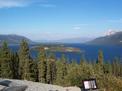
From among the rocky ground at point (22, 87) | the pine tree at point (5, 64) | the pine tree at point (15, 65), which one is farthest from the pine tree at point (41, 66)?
the rocky ground at point (22, 87)

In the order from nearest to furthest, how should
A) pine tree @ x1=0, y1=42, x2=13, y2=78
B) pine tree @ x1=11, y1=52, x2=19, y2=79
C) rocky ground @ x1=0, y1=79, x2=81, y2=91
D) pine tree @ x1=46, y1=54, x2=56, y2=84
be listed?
rocky ground @ x1=0, y1=79, x2=81, y2=91
pine tree @ x1=0, y1=42, x2=13, y2=78
pine tree @ x1=11, y1=52, x2=19, y2=79
pine tree @ x1=46, y1=54, x2=56, y2=84

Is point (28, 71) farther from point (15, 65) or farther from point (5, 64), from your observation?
point (15, 65)

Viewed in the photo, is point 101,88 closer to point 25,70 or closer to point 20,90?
point 20,90

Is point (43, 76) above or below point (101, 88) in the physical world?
below

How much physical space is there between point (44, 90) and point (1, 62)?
1311 inches

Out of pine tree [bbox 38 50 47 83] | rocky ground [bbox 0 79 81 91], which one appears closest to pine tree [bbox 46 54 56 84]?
pine tree [bbox 38 50 47 83]

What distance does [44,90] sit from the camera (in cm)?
2130

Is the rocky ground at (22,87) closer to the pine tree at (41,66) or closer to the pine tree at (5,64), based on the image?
the pine tree at (5,64)

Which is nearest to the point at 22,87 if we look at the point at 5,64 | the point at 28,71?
the point at 5,64

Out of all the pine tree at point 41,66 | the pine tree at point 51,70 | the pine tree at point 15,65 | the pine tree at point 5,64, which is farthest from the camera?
the pine tree at point 51,70

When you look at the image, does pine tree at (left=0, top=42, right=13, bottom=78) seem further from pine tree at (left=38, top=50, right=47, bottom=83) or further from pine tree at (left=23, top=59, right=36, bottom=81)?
pine tree at (left=38, top=50, right=47, bottom=83)

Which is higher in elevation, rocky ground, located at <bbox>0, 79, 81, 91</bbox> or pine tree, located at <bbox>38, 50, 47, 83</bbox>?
rocky ground, located at <bbox>0, 79, 81, 91</bbox>

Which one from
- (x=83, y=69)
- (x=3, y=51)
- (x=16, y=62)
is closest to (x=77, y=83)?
(x=83, y=69)

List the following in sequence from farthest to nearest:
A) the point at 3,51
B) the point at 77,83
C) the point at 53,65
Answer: the point at 53,65, the point at 3,51, the point at 77,83
